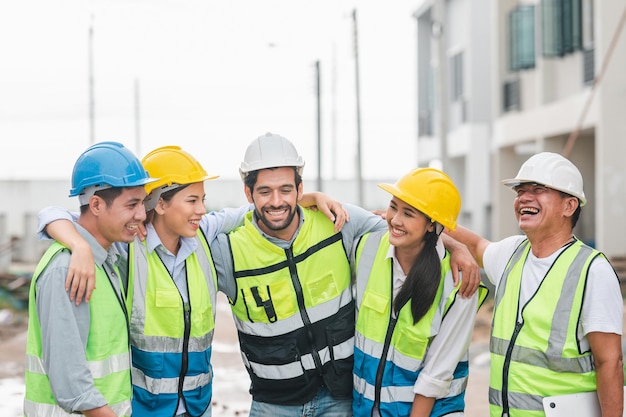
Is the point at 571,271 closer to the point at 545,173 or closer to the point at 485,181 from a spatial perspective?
the point at 545,173

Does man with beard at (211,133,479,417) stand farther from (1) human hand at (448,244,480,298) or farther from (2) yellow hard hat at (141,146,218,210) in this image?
(1) human hand at (448,244,480,298)

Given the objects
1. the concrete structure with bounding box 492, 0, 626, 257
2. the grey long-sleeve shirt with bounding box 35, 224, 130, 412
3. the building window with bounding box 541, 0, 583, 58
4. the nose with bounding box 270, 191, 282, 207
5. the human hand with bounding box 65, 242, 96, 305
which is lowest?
the grey long-sleeve shirt with bounding box 35, 224, 130, 412

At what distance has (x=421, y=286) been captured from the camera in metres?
4.12

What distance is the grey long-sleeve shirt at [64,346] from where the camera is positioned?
3227 mm

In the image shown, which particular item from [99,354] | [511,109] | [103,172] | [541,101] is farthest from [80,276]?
[511,109]

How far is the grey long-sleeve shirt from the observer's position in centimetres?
323

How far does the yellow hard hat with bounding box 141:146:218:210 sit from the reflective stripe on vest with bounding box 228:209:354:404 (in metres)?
0.52

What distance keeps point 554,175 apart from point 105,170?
2176 mm

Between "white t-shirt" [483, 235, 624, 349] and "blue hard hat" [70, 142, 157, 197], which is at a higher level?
"blue hard hat" [70, 142, 157, 197]

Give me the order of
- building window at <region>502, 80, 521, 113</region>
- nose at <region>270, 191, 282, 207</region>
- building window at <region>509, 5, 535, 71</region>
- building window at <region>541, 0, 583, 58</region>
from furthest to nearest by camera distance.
A: building window at <region>502, 80, 521, 113</region> < building window at <region>509, 5, 535, 71</region> < building window at <region>541, 0, 583, 58</region> < nose at <region>270, 191, 282, 207</region>

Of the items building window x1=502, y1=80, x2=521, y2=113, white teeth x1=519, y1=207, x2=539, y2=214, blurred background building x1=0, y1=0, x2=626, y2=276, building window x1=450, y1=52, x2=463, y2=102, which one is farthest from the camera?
building window x1=450, y1=52, x2=463, y2=102

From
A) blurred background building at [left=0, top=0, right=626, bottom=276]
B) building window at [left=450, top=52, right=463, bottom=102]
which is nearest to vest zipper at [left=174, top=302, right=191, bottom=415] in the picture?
blurred background building at [left=0, top=0, right=626, bottom=276]

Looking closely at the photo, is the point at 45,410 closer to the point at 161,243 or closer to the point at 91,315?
the point at 91,315

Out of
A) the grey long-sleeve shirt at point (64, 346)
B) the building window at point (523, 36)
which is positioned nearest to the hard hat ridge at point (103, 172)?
the grey long-sleeve shirt at point (64, 346)
